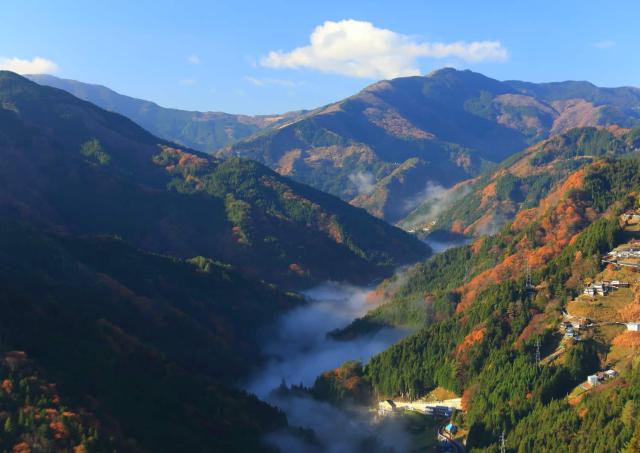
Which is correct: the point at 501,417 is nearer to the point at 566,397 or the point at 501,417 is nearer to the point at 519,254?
the point at 566,397

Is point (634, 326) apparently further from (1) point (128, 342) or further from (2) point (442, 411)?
(1) point (128, 342)

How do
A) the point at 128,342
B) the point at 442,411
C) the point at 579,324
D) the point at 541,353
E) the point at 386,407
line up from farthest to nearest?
the point at 386,407 < the point at 128,342 < the point at 442,411 < the point at 579,324 < the point at 541,353

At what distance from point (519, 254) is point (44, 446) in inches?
4981

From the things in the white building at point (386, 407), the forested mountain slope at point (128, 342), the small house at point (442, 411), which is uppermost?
Answer: the forested mountain slope at point (128, 342)

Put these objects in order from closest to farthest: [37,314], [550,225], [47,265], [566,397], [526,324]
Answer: [566,397] → [37,314] → [526,324] → [47,265] → [550,225]

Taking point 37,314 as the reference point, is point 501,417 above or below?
below

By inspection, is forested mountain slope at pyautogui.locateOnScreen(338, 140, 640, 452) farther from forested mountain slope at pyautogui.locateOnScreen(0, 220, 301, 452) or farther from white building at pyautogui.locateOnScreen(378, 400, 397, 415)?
forested mountain slope at pyautogui.locateOnScreen(0, 220, 301, 452)

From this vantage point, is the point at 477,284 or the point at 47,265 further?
the point at 477,284

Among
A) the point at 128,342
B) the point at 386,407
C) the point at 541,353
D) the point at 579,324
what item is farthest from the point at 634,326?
the point at 128,342

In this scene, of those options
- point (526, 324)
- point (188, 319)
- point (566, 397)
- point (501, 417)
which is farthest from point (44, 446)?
point (188, 319)

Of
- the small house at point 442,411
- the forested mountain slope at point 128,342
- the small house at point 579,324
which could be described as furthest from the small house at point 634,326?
the forested mountain slope at point 128,342

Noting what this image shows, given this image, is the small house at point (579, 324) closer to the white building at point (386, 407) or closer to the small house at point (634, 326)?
the small house at point (634, 326)

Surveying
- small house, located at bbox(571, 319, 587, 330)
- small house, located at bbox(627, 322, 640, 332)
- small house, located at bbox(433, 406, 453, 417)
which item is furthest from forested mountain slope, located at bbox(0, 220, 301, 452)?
small house, located at bbox(627, 322, 640, 332)

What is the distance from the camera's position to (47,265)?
500 feet
